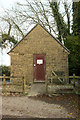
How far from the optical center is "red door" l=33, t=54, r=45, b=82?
1368 centimetres

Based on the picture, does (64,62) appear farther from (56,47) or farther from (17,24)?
(17,24)

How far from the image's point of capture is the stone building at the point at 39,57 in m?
13.7

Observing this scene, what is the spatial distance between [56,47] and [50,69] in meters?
2.37

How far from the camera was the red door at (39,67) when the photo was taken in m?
13.7

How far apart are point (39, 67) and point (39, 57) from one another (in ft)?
3.41

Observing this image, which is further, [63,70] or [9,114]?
[63,70]

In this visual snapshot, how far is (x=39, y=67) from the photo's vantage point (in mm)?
13734

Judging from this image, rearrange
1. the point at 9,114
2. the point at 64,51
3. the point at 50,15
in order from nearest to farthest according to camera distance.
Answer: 1. the point at 9,114
2. the point at 64,51
3. the point at 50,15

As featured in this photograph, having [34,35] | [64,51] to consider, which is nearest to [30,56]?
[34,35]

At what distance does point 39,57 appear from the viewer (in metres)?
13.8

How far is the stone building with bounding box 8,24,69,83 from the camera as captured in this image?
45.1ft

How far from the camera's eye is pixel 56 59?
1380 cm

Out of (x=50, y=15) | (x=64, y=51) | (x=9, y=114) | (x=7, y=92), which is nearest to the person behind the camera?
(x=9, y=114)

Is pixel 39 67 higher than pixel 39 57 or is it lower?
lower
